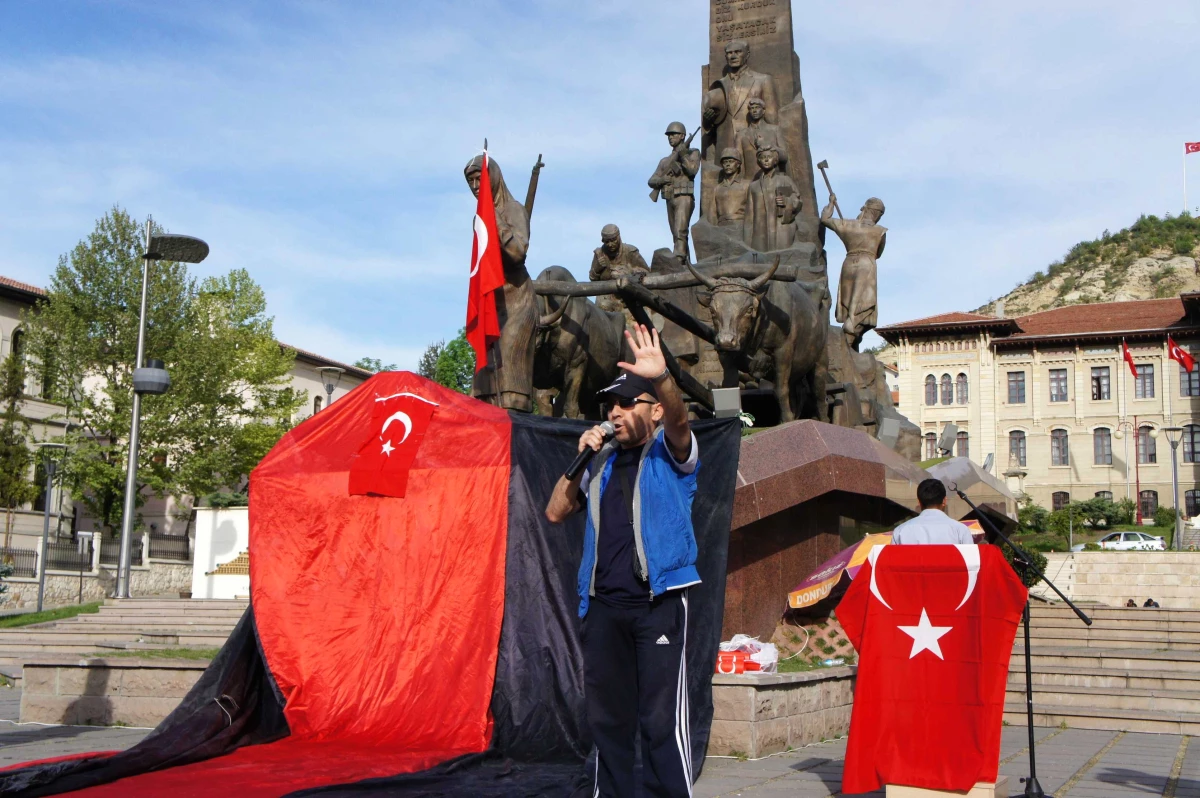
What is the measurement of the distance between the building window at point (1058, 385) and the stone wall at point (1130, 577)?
35449 mm

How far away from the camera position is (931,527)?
21.4 feet

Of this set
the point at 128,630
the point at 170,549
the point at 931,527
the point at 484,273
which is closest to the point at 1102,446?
the point at 170,549

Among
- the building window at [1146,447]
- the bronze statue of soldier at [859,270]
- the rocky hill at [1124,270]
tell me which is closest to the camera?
the bronze statue of soldier at [859,270]

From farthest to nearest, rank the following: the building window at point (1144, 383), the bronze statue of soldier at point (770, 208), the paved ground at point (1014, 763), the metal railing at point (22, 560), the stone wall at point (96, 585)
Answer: the building window at point (1144, 383) < the metal railing at point (22, 560) < the stone wall at point (96, 585) < the bronze statue of soldier at point (770, 208) < the paved ground at point (1014, 763)

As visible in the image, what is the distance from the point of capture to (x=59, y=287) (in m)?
42.2

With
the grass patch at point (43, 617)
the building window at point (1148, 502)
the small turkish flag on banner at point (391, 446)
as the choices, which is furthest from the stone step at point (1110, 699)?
the building window at point (1148, 502)

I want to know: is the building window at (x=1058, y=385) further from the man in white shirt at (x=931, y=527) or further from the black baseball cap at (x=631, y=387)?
the black baseball cap at (x=631, y=387)

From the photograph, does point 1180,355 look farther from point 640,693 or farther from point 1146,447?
point 640,693

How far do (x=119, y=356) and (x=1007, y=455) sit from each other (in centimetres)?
5391

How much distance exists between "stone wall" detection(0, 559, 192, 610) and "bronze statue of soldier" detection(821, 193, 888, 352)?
72.2ft

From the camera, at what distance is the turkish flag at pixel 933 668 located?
6012 millimetres

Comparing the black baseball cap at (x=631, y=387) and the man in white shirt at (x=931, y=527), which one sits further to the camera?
the man in white shirt at (x=931, y=527)

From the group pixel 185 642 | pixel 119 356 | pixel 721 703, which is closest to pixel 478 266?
pixel 721 703

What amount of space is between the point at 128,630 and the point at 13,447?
2657 centimetres
